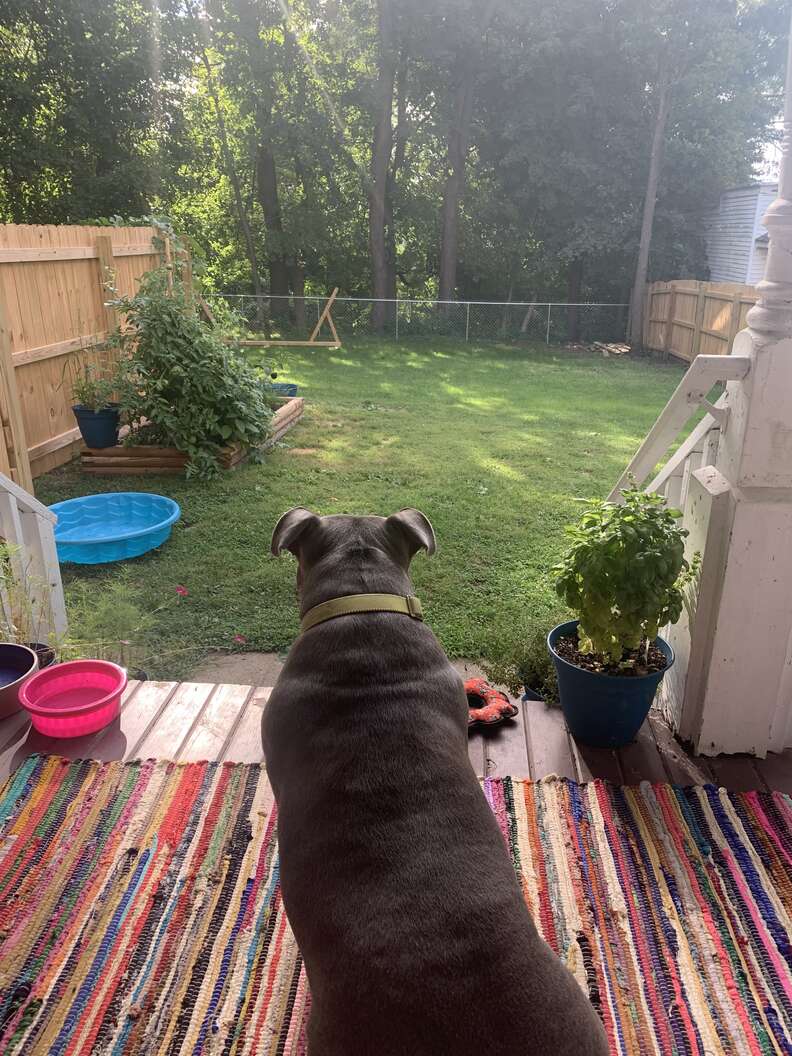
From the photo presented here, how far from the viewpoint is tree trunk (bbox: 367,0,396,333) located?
17656 mm

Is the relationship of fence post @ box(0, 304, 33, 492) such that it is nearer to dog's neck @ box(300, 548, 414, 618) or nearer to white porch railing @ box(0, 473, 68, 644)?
white porch railing @ box(0, 473, 68, 644)

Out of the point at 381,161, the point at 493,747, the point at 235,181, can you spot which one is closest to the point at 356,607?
the point at 493,747

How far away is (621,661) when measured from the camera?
2854 millimetres

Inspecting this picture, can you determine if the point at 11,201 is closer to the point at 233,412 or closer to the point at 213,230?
the point at 213,230

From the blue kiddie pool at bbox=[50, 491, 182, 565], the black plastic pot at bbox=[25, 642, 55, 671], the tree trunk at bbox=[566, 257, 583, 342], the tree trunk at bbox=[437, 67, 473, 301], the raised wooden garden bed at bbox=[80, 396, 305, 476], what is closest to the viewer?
the black plastic pot at bbox=[25, 642, 55, 671]

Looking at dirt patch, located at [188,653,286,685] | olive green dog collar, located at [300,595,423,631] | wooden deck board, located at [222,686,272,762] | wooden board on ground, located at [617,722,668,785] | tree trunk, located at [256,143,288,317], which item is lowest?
dirt patch, located at [188,653,286,685]

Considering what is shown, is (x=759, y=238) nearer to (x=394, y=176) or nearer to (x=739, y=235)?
(x=739, y=235)

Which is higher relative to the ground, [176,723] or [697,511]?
[697,511]

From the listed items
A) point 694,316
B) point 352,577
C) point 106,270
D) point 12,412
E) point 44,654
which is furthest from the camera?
point 694,316

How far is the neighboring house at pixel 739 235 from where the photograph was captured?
15.9 meters

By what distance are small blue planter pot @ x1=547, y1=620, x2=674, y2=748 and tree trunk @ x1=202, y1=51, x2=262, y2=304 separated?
18.1 meters

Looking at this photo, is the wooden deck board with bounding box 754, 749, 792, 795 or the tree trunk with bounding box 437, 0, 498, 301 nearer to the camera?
the wooden deck board with bounding box 754, 749, 792, 795

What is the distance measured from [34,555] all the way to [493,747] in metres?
2.32

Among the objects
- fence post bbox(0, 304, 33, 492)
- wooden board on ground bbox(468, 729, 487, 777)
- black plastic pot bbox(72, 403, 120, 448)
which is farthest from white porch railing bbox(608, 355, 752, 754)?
black plastic pot bbox(72, 403, 120, 448)
